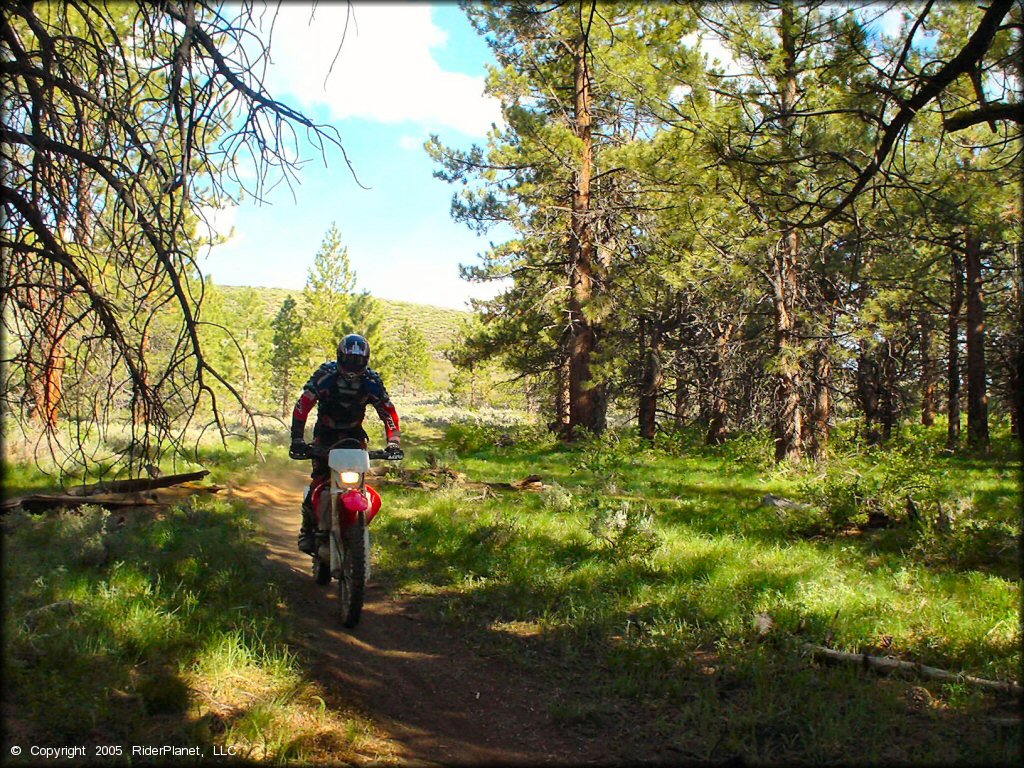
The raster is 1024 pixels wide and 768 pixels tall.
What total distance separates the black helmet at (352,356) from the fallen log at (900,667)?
4605 millimetres

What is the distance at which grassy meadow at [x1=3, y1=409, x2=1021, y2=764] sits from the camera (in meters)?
3.75

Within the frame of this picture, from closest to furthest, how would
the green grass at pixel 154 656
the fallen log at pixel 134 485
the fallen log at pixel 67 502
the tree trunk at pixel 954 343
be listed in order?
the green grass at pixel 154 656 < the fallen log at pixel 67 502 < the fallen log at pixel 134 485 < the tree trunk at pixel 954 343

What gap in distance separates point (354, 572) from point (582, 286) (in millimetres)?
14172

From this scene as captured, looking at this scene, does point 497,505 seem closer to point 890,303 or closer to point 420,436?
point 890,303

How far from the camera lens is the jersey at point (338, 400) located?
6.59 m

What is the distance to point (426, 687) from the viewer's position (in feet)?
15.8

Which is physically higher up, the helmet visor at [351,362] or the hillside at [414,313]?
the hillside at [414,313]

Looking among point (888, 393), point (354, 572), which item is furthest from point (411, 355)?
point (354, 572)

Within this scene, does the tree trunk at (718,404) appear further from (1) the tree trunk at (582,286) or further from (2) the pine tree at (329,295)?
(2) the pine tree at (329,295)

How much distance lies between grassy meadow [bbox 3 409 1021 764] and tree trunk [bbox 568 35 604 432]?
30.3 ft

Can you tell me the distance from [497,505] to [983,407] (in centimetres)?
1578

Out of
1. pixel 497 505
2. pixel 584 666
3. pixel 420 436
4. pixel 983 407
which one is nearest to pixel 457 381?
pixel 420 436

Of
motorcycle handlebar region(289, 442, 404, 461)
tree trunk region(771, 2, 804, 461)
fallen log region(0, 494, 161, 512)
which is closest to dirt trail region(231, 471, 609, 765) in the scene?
motorcycle handlebar region(289, 442, 404, 461)

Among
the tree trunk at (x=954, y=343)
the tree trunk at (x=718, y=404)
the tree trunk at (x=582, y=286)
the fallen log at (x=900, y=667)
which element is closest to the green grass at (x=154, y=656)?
the fallen log at (x=900, y=667)
